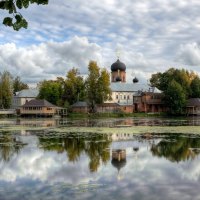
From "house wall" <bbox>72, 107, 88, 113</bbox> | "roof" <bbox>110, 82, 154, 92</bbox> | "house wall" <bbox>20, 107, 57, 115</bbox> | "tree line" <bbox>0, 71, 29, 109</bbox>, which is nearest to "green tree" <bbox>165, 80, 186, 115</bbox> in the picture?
"roof" <bbox>110, 82, 154, 92</bbox>

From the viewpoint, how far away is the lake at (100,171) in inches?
452

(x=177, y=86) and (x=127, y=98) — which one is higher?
(x=177, y=86)

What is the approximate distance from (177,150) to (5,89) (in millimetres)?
70997

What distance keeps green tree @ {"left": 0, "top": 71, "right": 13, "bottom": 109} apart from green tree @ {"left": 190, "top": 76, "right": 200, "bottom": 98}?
143ft

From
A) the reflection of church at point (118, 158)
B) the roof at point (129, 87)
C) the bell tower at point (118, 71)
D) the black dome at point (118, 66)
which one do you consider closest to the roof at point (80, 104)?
the roof at point (129, 87)

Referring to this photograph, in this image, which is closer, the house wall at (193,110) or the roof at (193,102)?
the roof at (193,102)

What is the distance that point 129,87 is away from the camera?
100750 millimetres

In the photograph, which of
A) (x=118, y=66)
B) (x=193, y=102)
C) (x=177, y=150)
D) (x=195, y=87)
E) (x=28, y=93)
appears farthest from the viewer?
(x=118, y=66)

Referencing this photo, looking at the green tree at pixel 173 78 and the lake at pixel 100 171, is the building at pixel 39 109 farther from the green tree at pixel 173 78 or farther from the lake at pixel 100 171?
the lake at pixel 100 171

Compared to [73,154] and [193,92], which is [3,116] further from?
[73,154]

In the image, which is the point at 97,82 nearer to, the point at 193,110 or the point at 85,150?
the point at 193,110

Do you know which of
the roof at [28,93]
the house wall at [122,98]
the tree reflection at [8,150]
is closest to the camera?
the tree reflection at [8,150]

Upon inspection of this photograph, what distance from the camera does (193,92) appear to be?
94875mm

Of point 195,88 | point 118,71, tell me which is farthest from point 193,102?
point 118,71
